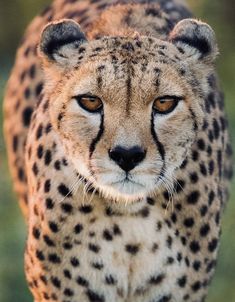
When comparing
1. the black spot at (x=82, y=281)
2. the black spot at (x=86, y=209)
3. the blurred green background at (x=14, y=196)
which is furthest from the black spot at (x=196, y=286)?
the blurred green background at (x=14, y=196)

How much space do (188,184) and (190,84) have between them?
439mm

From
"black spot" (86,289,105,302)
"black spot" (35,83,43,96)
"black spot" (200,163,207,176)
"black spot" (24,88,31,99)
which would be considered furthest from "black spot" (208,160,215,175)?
"black spot" (24,88,31,99)

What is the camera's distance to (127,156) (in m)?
3.92

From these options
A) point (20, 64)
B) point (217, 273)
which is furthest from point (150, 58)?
point (217, 273)

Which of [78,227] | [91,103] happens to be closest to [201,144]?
[78,227]

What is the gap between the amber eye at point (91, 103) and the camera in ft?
13.3

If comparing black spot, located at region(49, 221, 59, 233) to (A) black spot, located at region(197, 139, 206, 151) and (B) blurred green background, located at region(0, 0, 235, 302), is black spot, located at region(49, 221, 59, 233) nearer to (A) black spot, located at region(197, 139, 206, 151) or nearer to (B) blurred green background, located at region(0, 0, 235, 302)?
(A) black spot, located at region(197, 139, 206, 151)

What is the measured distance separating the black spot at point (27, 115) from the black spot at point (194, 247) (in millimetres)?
1157

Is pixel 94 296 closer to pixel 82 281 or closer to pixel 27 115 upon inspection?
pixel 82 281

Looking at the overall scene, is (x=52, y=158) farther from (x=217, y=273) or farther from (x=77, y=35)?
(x=217, y=273)

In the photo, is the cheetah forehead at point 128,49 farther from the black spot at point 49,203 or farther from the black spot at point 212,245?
the black spot at point 212,245

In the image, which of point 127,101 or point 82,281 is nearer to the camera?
point 127,101

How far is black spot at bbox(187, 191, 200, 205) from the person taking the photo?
4.53 m

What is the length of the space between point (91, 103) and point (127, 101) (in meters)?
0.13
